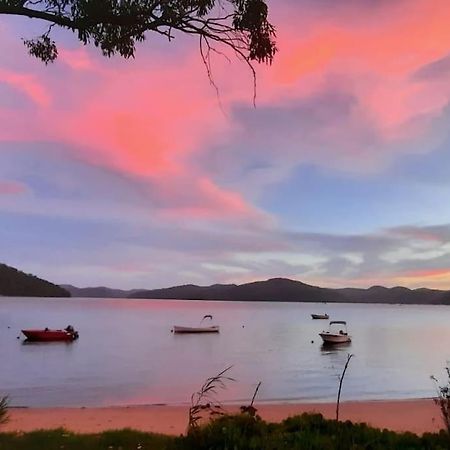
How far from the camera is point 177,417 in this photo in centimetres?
1750

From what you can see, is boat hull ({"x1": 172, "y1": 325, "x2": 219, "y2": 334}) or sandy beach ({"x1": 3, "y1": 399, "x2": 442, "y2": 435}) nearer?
sandy beach ({"x1": 3, "y1": 399, "x2": 442, "y2": 435})

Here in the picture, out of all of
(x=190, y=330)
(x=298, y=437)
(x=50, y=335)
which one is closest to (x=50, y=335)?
(x=50, y=335)

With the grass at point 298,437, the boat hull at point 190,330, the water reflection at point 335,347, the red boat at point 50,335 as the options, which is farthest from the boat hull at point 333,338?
the grass at point 298,437

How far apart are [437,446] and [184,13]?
18.2 feet

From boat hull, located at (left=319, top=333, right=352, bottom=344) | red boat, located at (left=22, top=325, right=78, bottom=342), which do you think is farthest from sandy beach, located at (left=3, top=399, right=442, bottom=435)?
red boat, located at (left=22, top=325, right=78, bottom=342)

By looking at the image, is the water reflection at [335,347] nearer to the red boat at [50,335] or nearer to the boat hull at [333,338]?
the boat hull at [333,338]

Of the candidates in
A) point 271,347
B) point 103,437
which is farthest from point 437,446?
point 271,347

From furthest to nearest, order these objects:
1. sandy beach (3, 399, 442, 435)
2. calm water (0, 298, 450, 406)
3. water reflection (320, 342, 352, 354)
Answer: water reflection (320, 342, 352, 354) → calm water (0, 298, 450, 406) → sandy beach (3, 399, 442, 435)

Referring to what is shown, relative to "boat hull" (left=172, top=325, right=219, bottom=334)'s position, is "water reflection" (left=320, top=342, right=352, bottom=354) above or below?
below

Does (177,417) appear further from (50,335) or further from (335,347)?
(50,335)

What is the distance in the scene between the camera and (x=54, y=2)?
6.84 m

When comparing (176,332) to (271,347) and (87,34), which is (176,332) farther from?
(87,34)

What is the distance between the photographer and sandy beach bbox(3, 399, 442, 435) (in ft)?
46.3

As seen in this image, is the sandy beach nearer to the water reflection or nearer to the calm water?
the calm water
